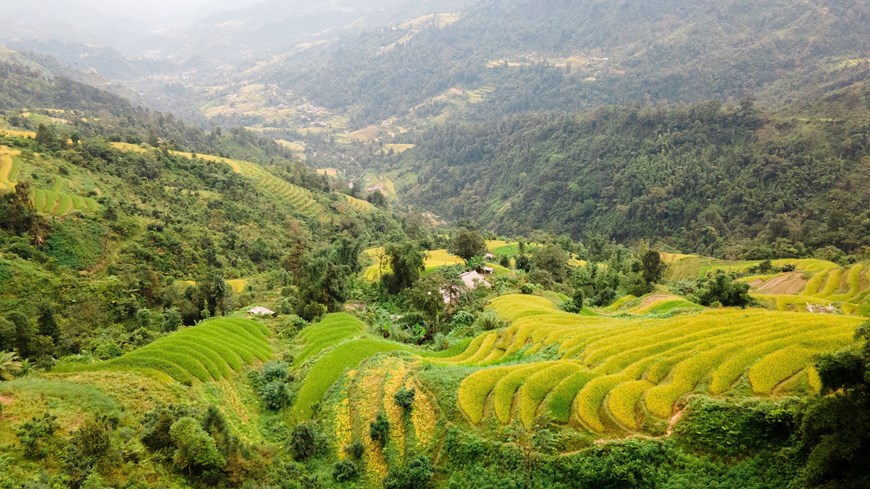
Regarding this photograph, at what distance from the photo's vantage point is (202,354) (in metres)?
27.3

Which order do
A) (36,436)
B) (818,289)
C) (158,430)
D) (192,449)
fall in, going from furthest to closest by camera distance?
(818,289)
(158,430)
(192,449)
(36,436)

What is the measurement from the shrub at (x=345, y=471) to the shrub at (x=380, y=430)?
1.49m

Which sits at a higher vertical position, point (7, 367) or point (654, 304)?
point (7, 367)

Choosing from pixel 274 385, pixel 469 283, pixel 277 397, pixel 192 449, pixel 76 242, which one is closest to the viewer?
pixel 192 449

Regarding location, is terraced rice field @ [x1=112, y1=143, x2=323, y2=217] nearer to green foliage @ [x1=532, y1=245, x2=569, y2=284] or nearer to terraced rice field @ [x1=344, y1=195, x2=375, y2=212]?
terraced rice field @ [x1=344, y1=195, x2=375, y2=212]

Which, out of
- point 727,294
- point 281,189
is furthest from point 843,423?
point 281,189

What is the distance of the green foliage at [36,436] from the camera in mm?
15523

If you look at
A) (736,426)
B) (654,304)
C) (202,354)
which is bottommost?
(654,304)

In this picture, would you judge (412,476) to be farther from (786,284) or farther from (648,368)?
(786,284)

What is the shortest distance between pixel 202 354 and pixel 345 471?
11475 millimetres

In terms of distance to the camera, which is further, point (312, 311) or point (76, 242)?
point (76, 242)

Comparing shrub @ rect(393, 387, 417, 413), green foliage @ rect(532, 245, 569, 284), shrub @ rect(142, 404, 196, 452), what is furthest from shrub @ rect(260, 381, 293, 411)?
green foliage @ rect(532, 245, 569, 284)

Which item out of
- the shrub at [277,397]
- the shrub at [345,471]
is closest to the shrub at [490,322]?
the shrub at [277,397]

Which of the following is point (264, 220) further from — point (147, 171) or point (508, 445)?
point (508, 445)
